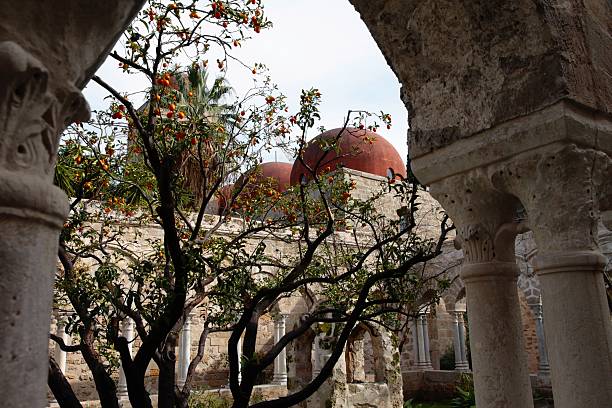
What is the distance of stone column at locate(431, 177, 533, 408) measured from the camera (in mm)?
2879

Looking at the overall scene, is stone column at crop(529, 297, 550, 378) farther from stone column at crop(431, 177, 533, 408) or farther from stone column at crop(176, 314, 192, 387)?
stone column at crop(431, 177, 533, 408)

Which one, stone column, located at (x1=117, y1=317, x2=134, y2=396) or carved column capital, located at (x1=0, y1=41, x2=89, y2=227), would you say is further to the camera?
stone column, located at (x1=117, y1=317, x2=134, y2=396)

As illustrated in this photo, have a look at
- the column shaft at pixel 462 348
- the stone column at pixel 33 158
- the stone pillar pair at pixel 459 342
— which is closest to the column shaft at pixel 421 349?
the stone pillar pair at pixel 459 342

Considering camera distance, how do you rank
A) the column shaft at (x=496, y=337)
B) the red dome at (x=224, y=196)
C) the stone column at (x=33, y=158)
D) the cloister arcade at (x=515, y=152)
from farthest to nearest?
1. the red dome at (x=224, y=196)
2. the column shaft at (x=496, y=337)
3. the cloister arcade at (x=515, y=152)
4. the stone column at (x=33, y=158)

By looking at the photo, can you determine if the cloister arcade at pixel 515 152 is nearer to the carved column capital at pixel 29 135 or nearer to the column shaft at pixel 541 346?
the carved column capital at pixel 29 135

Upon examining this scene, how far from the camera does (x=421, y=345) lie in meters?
14.2

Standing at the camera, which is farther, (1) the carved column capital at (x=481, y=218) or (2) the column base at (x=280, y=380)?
(2) the column base at (x=280, y=380)

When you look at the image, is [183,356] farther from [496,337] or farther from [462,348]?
[496,337]

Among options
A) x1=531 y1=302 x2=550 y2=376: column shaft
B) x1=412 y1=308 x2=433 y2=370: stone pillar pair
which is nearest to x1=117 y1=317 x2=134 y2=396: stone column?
x1=412 y1=308 x2=433 y2=370: stone pillar pair

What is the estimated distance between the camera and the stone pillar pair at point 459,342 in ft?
43.1

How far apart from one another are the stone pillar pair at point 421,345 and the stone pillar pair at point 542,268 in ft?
37.2

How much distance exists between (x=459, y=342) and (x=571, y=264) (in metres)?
11.7

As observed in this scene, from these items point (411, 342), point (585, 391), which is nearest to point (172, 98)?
point (585, 391)

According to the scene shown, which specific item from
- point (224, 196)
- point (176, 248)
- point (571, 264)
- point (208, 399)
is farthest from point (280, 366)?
point (571, 264)
